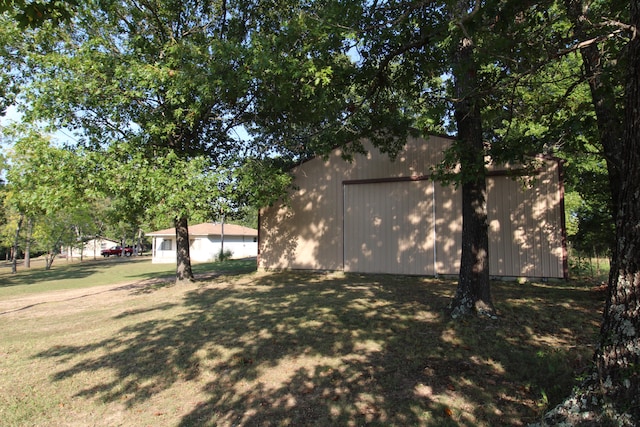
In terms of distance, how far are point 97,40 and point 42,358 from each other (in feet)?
28.2

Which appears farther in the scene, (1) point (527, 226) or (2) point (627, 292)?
(1) point (527, 226)

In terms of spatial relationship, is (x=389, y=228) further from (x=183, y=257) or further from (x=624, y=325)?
(x=624, y=325)

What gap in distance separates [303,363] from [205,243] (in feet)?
114

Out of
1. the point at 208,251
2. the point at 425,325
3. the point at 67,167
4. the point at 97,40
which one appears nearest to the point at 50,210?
the point at 67,167

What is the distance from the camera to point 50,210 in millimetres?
10148

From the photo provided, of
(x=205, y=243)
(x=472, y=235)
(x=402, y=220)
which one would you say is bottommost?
(x=205, y=243)

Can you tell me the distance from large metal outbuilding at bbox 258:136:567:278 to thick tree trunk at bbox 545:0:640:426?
26.4ft

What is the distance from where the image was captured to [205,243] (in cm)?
3759

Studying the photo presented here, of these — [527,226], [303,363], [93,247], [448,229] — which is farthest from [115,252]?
[303,363]

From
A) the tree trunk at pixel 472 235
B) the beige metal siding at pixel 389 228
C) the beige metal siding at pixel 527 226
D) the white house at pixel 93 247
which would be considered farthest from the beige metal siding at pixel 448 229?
the white house at pixel 93 247

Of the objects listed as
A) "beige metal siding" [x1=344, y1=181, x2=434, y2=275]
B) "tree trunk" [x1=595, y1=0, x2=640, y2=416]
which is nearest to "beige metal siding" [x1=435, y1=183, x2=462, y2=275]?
"beige metal siding" [x1=344, y1=181, x2=434, y2=275]

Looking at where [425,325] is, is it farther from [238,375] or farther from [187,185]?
[187,185]

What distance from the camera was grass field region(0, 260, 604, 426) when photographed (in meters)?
3.50

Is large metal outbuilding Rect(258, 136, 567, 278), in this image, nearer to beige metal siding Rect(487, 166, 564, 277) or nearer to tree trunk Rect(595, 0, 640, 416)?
beige metal siding Rect(487, 166, 564, 277)
